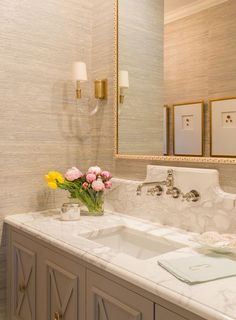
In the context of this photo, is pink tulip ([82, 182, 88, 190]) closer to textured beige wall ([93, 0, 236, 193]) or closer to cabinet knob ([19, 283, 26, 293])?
textured beige wall ([93, 0, 236, 193])

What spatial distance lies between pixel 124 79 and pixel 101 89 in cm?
17

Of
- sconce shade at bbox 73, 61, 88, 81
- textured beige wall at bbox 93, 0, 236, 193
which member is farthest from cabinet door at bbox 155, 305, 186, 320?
sconce shade at bbox 73, 61, 88, 81

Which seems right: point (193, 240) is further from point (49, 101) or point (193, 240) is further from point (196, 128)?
point (49, 101)

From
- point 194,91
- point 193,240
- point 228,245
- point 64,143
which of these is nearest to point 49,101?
point 64,143

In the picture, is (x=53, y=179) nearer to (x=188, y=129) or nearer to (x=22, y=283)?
(x=22, y=283)

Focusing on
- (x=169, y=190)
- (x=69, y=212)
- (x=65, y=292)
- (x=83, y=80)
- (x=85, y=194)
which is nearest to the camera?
(x=65, y=292)

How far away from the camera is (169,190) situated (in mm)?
1518

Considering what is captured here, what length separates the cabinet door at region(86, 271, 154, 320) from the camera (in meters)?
0.95

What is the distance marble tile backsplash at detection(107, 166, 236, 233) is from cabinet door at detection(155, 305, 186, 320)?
1.80 ft

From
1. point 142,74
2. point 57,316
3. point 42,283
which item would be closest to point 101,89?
point 142,74

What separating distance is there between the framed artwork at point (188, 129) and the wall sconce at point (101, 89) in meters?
0.55

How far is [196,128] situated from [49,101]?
0.85m

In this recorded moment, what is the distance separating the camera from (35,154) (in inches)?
71.5

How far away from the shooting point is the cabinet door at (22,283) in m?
1.53
